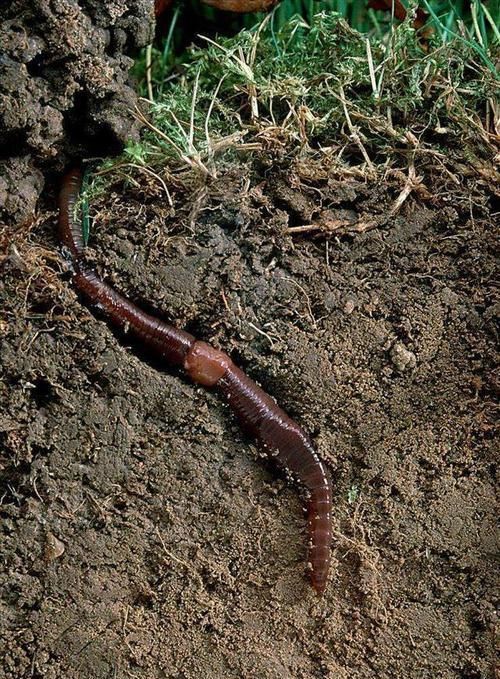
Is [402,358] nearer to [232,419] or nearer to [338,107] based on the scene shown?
[232,419]

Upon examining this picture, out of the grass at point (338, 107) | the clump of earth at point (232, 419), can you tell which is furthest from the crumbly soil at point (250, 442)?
the grass at point (338, 107)

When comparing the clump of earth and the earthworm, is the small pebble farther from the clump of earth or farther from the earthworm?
the earthworm

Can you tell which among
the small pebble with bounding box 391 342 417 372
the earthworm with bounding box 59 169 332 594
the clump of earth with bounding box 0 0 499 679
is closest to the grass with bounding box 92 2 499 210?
the clump of earth with bounding box 0 0 499 679

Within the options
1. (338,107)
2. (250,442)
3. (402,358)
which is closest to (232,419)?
(250,442)

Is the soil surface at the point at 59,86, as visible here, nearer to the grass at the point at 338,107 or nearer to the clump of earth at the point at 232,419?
the clump of earth at the point at 232,419

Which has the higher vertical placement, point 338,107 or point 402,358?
→ point 338,107

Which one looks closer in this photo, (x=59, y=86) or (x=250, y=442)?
(x=59, y=86)

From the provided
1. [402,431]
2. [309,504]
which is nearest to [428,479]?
[402,431]
